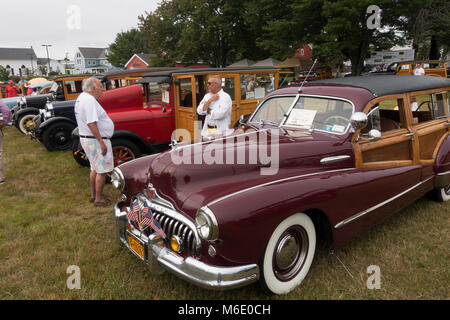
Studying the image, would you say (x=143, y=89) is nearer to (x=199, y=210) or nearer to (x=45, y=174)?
(x=45, y=174)

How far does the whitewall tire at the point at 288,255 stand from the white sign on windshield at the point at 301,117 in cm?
119

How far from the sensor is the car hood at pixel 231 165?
103 inches

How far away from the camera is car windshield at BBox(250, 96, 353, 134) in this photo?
3.30 m

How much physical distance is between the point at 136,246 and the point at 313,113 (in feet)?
7.37

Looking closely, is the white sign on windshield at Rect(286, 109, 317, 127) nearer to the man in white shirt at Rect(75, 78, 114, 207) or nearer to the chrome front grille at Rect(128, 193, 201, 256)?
the chrome front grille at Rect(128, 193, 201, 256)

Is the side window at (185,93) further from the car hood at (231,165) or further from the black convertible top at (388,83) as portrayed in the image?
the car hood at (231,165)

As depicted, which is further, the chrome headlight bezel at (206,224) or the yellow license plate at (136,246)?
the yellow license plate at (136,246)

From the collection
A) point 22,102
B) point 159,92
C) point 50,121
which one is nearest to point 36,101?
point 22,102

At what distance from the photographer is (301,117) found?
139 inches

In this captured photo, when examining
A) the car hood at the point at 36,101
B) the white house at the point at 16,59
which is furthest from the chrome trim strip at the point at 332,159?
the white house at the point at 16,59

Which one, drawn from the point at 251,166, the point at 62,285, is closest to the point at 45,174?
the point at 62,285

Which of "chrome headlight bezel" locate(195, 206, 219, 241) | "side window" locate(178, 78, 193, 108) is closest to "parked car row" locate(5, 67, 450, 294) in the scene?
"chrome headlight bezel" locate(195, 206, 219, 241)

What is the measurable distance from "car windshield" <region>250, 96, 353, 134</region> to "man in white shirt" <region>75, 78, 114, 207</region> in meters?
2.05
